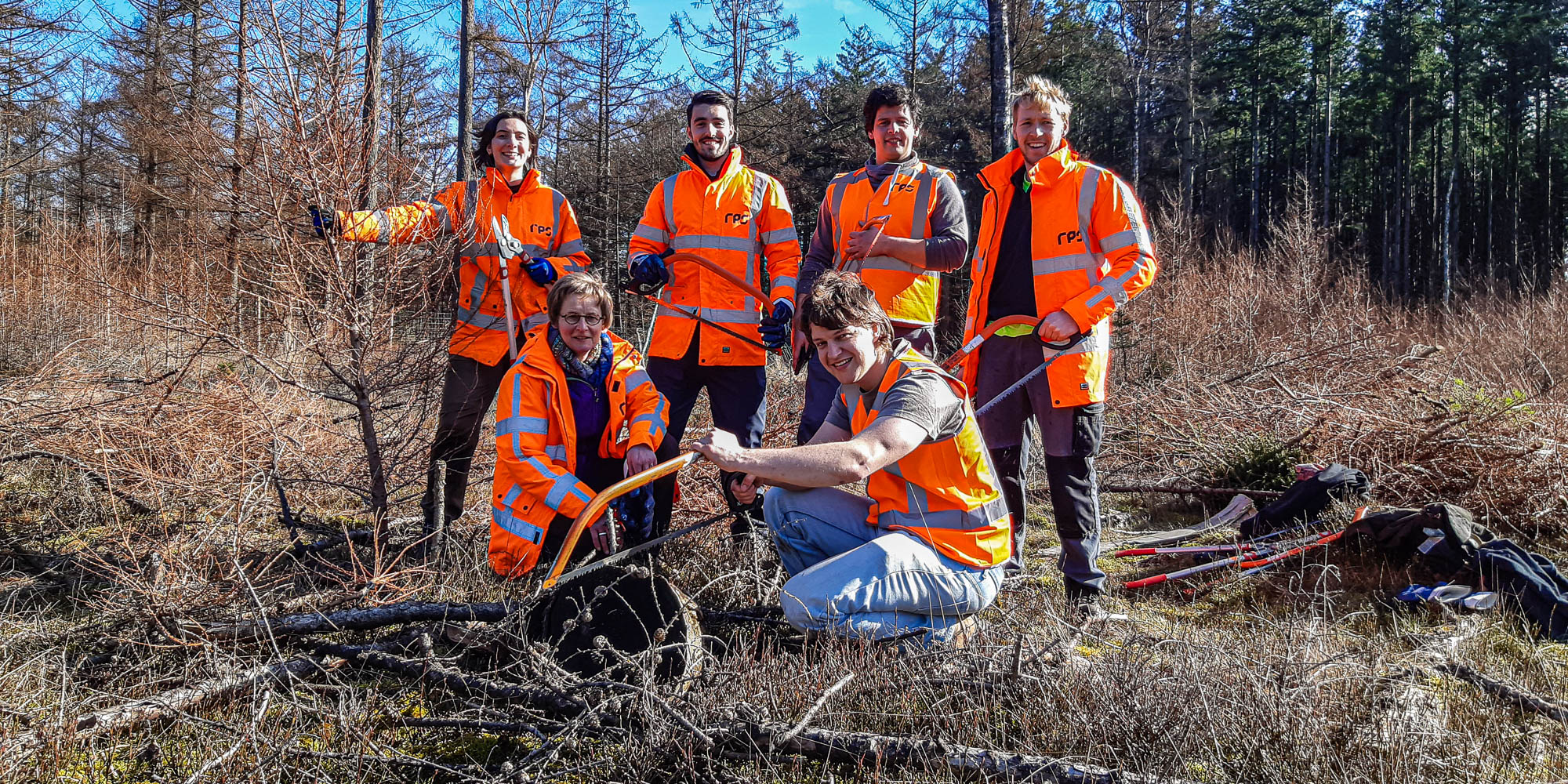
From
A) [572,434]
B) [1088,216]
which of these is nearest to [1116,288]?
[1088,216]

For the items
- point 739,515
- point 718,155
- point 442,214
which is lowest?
point 739,515

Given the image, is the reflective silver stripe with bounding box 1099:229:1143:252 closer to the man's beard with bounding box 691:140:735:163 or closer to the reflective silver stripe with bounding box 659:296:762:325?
the reflective silver stripe with bounding box 659:296:762:325

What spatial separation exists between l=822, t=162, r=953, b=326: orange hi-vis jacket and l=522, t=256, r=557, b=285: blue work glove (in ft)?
4.60

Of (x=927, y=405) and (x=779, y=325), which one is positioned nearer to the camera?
(x=927, y=405)

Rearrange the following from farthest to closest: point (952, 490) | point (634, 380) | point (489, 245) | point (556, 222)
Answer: point (556, 222) < point (489, 245) < point (634, 380) < point (952, 490)

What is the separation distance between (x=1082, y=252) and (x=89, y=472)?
5505 mm

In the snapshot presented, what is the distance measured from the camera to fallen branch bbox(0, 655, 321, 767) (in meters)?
2.36

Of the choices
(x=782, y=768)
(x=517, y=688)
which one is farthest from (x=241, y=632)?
(x=782, y=768)

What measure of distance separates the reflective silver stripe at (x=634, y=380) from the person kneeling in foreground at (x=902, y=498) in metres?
1.02

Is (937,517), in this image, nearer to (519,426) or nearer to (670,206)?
(519,426)

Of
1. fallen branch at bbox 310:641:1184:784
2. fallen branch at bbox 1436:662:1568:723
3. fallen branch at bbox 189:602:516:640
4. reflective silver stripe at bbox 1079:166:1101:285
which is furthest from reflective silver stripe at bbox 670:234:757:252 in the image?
fallen branch at bbox 1436:662:1568:723

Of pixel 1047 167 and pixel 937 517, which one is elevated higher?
pixel 1047 167

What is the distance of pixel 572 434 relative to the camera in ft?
12.1

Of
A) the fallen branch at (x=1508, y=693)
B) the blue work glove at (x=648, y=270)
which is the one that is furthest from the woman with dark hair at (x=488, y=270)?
the fallen branch at (x=1508, y=693)
